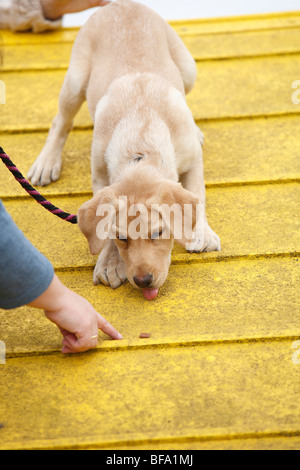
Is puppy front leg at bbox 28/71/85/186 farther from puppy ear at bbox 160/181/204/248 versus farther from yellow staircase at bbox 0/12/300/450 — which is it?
puppy ear at bbox 160/181/204/248

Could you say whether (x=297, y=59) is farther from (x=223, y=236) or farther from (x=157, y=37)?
(x=223, y=236)

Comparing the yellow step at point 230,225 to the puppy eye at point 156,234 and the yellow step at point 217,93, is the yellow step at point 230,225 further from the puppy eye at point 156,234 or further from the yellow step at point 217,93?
the yellow step at point 217,93

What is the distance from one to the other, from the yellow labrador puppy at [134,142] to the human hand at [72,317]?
393 mm

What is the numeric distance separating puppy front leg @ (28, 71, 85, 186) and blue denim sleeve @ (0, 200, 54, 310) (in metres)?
1.73

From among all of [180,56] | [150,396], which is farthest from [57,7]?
[150,396]

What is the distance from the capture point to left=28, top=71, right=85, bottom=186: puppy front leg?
3.57 meters

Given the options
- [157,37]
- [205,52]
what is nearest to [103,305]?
[157,37]

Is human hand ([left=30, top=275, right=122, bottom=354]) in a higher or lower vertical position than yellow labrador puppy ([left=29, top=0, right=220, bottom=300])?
lower

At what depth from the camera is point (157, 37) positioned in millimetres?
3557

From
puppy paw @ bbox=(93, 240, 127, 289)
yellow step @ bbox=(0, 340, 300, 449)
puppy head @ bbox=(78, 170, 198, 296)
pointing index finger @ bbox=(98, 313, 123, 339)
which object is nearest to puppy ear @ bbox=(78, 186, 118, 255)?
puppy head @ bbox=(78, 170, 198, 296)

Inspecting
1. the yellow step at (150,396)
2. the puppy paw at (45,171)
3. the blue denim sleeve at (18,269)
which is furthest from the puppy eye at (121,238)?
the puppy paw at (45,171)
